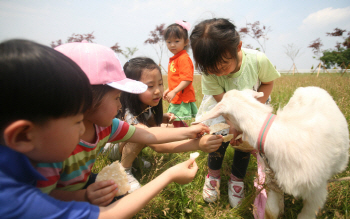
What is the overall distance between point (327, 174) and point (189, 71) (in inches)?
95.4

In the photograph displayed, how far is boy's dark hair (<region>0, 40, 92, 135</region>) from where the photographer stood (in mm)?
767

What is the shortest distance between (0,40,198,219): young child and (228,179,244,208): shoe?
1501 mm

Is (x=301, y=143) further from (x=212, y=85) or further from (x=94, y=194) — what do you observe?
(x=94, y=194)

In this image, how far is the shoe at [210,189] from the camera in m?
2.11

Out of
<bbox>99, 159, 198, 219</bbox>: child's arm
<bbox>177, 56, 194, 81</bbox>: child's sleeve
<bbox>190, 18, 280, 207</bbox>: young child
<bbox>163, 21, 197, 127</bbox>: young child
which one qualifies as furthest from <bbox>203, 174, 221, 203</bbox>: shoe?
<bbox>177, 56, 194, 81</bbox>: child's sleeve

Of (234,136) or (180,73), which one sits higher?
(180,73)

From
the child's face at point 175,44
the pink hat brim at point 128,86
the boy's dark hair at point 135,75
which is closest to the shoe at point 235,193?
the boy's dark hair at point 135,75

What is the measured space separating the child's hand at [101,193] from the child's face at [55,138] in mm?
452

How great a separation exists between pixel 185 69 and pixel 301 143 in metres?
2.33

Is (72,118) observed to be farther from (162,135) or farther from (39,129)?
(162,135)

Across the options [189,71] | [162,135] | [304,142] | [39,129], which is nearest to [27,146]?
[39,129]

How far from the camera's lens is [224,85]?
7.91 feet

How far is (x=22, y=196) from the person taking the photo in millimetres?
841

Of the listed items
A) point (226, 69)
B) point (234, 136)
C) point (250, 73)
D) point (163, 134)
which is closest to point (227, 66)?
point (226, 69)
